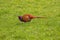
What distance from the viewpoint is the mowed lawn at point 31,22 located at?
4.66 m

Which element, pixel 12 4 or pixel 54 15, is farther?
pixel 12 4

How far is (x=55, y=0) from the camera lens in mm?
7285

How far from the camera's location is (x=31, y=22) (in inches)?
209

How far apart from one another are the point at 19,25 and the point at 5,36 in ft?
1.75

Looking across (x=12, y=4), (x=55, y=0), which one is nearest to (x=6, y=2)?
(x=12, y=4)

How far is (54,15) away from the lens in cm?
585

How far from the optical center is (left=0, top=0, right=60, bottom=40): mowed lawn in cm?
466

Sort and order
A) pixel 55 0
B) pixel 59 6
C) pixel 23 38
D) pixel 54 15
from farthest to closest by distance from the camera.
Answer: pixel 55 0, pixel 59 6, pixel 54 15, pixel 23 38

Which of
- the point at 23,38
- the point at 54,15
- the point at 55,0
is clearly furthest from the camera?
the point at 55,0

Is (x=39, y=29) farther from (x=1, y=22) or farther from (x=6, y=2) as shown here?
(x=6, y=2)

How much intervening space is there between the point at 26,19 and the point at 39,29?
0.46 metres

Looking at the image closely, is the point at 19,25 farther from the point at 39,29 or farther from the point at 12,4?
the point at 12,4

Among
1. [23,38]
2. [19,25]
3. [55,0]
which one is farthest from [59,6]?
[23,38]

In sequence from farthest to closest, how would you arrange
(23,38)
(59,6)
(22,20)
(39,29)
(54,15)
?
(59,6) < (54,15) < (22,20) < (39,29) < (23,38)
